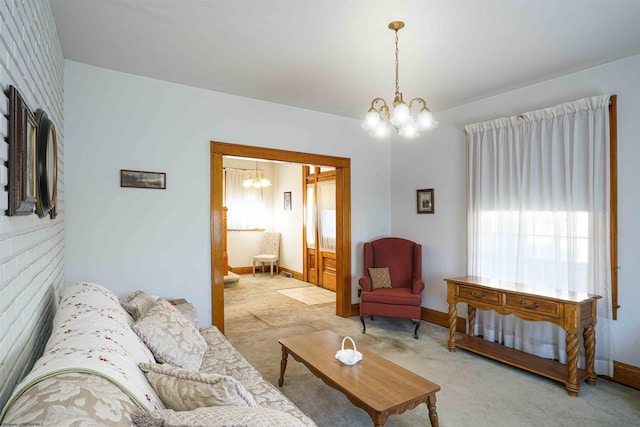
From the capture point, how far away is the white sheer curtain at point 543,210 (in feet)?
10.4

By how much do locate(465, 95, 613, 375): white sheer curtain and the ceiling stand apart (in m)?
0.53

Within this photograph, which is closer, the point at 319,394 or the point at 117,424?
the point at 117,424

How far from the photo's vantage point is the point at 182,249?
3.73 m

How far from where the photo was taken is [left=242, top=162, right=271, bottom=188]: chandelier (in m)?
7.97

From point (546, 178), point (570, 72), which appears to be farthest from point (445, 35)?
point (546, 178)

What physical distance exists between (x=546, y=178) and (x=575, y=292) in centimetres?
112

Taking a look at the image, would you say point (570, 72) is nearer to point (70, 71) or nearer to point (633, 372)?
point (633, 372)

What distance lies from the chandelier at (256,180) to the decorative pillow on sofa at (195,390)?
6742mm

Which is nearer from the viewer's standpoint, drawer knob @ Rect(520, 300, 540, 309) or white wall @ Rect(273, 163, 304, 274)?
drawer knob @ Rect(520, 300, 540, 309)

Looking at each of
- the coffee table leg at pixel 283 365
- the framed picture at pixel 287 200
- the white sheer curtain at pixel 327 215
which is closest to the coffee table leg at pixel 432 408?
the coffee table leg at pixel 283 365

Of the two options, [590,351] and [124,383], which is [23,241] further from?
[590,351]

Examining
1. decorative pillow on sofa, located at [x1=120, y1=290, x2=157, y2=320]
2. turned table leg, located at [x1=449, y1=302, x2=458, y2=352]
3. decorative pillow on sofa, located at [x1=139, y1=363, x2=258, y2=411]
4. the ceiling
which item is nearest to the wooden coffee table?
decorative pillow on sofa, located at [x1=139, y1=363, x2=258, y2=411]

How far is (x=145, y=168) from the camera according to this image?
354cm

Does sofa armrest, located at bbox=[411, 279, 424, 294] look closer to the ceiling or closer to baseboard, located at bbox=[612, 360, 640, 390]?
baseboard, located at bbox=[612, 360, 640, 390]
